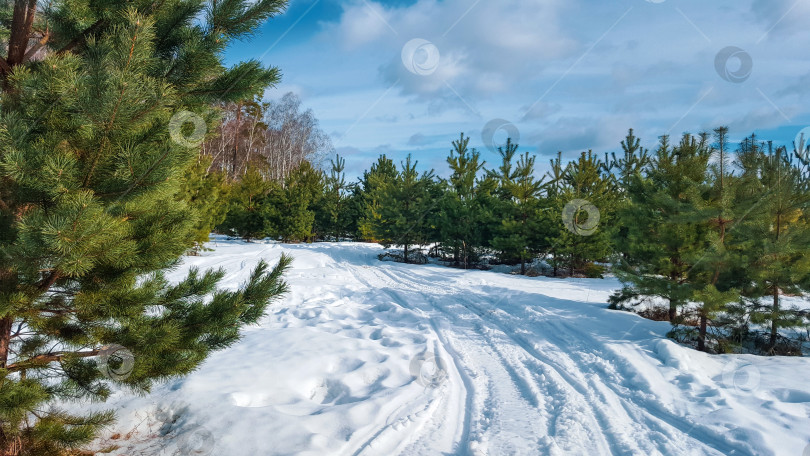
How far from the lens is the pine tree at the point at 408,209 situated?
20359 millimetres

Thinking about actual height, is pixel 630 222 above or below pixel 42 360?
above

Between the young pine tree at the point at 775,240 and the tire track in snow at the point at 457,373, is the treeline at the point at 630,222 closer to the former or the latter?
the young pine tree at the point at 775,240

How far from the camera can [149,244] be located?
8.79ft

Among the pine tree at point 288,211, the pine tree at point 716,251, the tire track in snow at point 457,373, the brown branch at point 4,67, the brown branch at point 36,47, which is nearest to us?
the brown branch at point 4,67

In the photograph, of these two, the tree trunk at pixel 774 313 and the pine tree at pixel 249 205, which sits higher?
the pine tree at pixel 249 205

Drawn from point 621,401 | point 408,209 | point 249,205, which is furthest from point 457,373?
point 249,205

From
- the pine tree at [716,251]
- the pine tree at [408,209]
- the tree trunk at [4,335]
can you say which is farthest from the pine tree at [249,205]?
the tree trunk at [4,335]

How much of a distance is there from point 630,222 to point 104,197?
8950 mm

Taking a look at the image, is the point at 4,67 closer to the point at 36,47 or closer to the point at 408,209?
the point at 36,47

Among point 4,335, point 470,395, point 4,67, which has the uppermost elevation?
point 4,67

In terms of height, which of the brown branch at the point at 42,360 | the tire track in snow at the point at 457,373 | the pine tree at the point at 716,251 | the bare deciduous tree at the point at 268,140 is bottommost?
the tire track in snow at the point at 457,373

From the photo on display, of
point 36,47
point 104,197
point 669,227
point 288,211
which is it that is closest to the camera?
point 104,197

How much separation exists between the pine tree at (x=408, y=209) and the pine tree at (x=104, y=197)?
1707cm

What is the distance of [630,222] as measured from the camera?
8.66 metres
